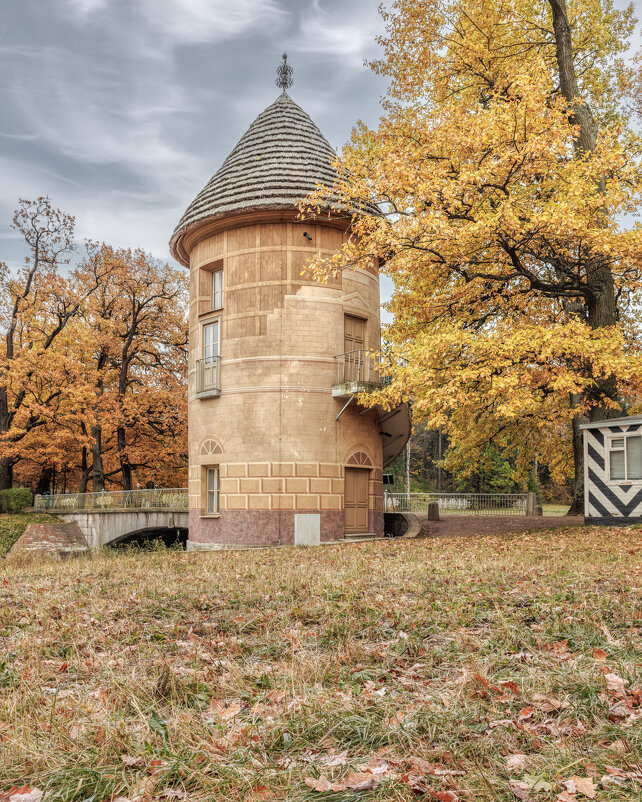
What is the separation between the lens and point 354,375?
2150 cm

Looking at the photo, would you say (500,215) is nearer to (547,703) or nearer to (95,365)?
(547,703)

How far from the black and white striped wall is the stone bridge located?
16205mm

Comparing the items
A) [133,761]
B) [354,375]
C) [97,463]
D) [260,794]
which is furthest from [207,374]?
[260,794]

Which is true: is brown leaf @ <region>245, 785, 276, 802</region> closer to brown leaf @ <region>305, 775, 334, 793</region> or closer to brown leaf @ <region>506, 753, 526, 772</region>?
brown leaf @ <region>305, 775, 334, 793</region>

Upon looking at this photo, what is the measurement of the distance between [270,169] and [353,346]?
6123mm

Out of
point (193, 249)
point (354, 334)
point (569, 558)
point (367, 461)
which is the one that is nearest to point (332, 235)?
point (354, 334)

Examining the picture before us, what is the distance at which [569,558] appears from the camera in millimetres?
10672

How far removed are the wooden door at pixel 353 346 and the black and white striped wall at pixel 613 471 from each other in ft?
22.3

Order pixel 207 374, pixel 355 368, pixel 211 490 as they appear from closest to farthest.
→ 1. pixel 355 368
2. pixel 211 490
3. pixel 207 374

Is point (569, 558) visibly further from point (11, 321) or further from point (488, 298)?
point (11, 321)

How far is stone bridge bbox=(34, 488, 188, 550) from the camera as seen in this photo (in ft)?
94.0

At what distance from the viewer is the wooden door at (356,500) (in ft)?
70.7

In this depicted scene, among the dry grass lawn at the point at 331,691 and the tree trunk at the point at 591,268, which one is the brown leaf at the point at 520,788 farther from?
the tree trunk at the point at 591,268

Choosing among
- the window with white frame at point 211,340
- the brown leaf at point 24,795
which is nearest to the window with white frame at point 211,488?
the window with white frame at point 211,340
